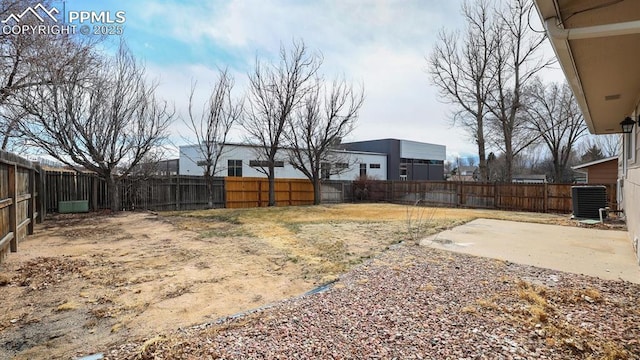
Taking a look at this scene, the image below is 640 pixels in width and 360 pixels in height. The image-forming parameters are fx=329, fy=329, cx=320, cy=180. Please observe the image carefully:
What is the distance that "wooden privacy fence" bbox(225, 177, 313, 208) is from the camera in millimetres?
16844

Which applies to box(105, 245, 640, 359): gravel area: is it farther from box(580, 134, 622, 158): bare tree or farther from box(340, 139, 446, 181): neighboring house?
box(580, 134, 622, 158): bare tree

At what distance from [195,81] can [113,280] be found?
12.7 metres

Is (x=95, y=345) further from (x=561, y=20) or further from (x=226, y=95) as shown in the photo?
(x=226, y=95)

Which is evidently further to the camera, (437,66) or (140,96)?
(437,66)

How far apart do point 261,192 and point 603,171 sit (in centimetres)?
1700

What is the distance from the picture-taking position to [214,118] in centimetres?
1583

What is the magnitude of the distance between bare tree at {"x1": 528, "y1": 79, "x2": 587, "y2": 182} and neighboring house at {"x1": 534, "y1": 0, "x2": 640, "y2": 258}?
20.3 metres

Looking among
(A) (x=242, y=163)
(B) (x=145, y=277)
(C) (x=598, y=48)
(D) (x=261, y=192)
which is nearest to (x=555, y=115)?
(D) (x=261, y=192)

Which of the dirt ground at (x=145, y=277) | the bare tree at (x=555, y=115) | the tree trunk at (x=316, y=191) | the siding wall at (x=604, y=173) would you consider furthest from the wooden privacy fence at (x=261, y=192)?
the bare tree at (x=555, y=115)

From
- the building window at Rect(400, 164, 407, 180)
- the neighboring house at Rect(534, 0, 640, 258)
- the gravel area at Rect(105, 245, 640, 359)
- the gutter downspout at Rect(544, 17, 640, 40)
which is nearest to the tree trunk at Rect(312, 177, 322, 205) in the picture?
the neighboring house at Rect(534, 0, 640, 258)

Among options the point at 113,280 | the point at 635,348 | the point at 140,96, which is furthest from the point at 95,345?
the point at 140,96

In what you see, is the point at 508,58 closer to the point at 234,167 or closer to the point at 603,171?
the point at 603,171

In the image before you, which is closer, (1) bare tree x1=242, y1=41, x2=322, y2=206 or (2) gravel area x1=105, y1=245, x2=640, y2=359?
(2) gravel area x1=105, y1=245, x2=640, y2=359

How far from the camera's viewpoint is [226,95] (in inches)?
624
